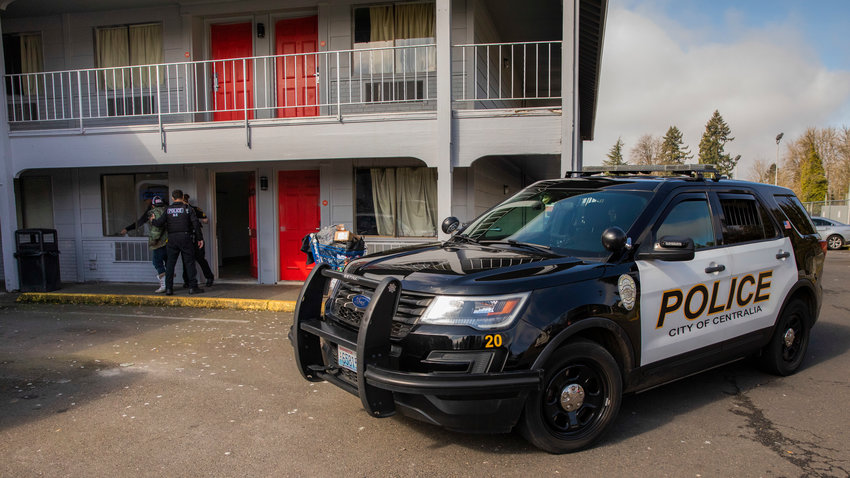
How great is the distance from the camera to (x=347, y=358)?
3307mm

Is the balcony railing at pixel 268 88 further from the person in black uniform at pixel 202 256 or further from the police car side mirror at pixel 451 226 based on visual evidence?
the police car side mirror at pixel 451 226

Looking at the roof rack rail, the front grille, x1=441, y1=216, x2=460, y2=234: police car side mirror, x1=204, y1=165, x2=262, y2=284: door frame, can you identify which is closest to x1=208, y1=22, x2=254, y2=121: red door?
x1=204, y1=165, x2=262, y2=284: door frame

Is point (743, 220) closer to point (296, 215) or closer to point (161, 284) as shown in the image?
point (296, 215)

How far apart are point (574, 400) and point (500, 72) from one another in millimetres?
6867

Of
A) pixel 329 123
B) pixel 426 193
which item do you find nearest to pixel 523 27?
pixel 426 193

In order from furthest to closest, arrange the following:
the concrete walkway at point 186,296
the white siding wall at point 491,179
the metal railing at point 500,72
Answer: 1. the white siding wall at point 491,179
2. the metal railing at point 500,72
3. the concrete walkway at point 186,296

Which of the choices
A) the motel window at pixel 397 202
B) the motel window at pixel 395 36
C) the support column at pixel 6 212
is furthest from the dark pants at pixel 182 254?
A: the motel window at pixel 395 36

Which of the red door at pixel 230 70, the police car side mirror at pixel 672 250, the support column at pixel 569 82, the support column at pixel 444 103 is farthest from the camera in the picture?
the red door at pixel 230 70

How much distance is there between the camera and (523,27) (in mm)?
12352

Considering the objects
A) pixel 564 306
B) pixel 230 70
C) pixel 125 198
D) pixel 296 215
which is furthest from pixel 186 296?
pixel 564 306

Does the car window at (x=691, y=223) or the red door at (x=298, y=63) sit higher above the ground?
the red door at (x=298, y=63)

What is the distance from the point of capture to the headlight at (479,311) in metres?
3.00

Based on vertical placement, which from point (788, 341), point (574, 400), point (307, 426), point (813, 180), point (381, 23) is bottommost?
point (307, 426)

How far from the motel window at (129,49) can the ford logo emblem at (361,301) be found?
986 cm
